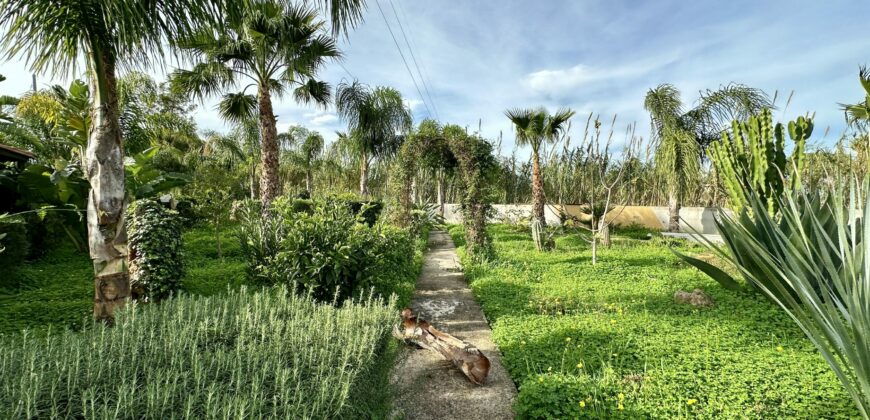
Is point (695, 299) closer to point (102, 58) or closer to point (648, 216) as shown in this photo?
point (102, 58)

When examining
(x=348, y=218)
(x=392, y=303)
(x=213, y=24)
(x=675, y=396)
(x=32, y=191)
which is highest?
(x=213, y=24)

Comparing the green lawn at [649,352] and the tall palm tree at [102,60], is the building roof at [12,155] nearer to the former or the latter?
the tall palm tree at [102,60]

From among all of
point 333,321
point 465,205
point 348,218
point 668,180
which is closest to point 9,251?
point 348,218

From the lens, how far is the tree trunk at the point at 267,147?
9289 mm

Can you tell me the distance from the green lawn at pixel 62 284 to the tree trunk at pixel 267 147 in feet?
5.88

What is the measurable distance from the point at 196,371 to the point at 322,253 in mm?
2766

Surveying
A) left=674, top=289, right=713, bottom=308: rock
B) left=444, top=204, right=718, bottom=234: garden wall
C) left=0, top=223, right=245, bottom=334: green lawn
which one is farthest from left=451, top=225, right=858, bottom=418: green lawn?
left=444, top=204, right=718, bottom=234: garden wall

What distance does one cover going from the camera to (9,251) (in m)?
5.80

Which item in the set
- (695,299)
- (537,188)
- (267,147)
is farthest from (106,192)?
(537,188)

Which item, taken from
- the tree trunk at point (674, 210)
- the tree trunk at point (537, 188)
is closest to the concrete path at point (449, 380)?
the tree trunk at point (537, 188)

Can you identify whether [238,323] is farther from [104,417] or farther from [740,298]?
[740,298]

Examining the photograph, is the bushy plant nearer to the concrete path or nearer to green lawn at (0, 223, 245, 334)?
green lawn at (0, 223, 245, 334)

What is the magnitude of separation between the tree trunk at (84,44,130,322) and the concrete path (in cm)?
269

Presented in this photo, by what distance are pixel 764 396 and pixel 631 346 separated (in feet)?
3.70
